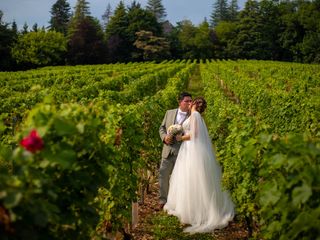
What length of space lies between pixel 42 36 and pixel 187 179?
58.1 meters

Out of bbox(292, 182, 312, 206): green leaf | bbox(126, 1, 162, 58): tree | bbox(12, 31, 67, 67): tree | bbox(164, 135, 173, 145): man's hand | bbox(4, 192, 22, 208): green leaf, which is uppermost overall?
bbox(126, 1, 162, 58): tree

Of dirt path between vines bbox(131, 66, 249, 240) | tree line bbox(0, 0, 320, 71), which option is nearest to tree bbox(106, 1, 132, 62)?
tree line bbox(0, 0, 320, 71)

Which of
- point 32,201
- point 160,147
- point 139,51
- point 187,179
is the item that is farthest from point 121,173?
point 139,51

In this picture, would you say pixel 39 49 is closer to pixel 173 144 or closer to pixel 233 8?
pixel 173 144

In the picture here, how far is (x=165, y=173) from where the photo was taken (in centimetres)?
698

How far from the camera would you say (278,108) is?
36.7 feet

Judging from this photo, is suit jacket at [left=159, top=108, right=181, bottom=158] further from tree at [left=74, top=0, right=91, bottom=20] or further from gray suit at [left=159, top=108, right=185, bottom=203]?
tree at [left=74, top=0, right=91, bottom=20]

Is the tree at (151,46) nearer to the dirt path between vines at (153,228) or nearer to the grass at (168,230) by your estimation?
the dirt path between vines at (153,228)

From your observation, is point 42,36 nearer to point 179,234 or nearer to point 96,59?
point 96,59

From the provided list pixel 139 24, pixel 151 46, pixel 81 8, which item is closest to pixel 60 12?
pixel 81 8

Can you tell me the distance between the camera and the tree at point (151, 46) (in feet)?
236

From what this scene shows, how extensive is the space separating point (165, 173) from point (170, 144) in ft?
1.67

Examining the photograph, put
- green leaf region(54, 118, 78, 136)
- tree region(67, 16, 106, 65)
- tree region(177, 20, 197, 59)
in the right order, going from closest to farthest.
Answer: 1. green leaf region(54, 118, 78, 136)
2. tree region(67, 16, 106, 65)
3. tree region(177, 20, 197, 59)

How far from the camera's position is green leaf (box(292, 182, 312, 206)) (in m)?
2.54
